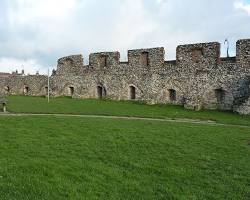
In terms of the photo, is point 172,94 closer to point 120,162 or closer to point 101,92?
point 101,92

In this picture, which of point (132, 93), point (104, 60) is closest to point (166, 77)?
point (132, 93)

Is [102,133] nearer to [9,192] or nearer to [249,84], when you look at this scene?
[9,192]

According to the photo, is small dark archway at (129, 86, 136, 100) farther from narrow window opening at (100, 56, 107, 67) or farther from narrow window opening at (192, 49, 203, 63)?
narrow window opening at (192, 49, 203, 63)

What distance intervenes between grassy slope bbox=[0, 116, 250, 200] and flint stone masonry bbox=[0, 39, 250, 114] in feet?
36.8

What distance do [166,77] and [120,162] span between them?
64.6 feet

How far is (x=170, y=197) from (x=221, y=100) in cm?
1982

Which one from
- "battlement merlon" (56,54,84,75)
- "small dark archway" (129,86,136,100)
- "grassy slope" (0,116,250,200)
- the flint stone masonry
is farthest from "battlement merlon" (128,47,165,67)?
"grassy slope" (0,116,250,200)

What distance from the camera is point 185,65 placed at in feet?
93.4

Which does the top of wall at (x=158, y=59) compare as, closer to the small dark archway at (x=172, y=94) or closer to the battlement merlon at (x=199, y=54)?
the battlement merlon at (x=199, y=54)

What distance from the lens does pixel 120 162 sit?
10266 mm

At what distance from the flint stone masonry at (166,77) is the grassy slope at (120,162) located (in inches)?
442

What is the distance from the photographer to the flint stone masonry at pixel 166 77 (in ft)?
86.3

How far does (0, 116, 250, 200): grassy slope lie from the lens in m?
8.09

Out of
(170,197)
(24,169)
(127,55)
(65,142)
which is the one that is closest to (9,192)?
(24,169)
